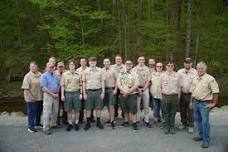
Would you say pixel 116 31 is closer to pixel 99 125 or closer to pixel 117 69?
pixel 117 69

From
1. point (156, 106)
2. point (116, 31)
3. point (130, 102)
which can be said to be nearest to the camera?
point (130, 102)

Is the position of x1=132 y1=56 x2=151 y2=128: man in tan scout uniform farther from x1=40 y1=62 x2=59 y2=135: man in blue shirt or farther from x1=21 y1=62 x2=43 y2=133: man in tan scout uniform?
x1=21 y1=62 x2=43 y2=133: man in tan scout uniform

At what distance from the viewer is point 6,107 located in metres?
15.8

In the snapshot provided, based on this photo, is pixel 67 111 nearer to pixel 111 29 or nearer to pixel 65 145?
pixel 65 145

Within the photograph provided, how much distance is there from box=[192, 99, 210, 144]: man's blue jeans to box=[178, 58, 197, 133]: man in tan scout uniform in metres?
0.82

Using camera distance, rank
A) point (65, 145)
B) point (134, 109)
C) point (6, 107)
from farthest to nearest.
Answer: point (6, 107), point (134, 109), point (65, 145)

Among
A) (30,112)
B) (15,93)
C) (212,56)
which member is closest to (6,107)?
(15,93)

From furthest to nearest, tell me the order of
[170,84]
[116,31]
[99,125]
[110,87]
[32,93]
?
1. [116,31]
2. [110,87]
3. [99,125]
4. [32,93]
5. [170,84]

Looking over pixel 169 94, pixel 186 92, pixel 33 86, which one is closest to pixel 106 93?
pixel 169 94

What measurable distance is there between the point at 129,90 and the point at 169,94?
979mm

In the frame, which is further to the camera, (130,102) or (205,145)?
(130,102)

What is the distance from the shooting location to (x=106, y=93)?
10.0 metres

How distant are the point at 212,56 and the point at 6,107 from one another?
11.7 metres

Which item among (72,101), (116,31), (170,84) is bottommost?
(72,101)
